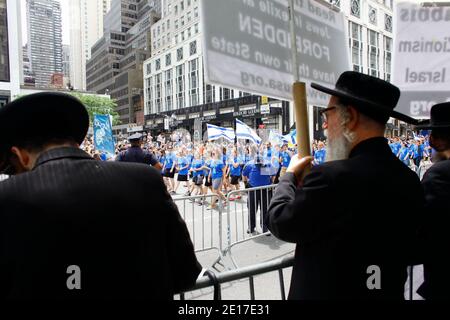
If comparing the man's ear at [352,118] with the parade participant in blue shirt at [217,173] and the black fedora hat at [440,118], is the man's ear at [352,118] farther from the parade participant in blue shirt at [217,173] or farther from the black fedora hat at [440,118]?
the parade participant in blue shirt at [217,173]

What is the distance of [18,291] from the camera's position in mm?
1167

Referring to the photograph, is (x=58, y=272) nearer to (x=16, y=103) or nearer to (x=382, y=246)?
(x=16, y=103)

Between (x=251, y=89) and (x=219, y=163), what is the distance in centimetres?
937

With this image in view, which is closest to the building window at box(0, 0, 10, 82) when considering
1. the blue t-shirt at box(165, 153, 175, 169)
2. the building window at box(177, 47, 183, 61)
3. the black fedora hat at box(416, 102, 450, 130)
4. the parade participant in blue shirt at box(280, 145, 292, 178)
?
the blue t-shirt at box(165, 153, 175, 169)

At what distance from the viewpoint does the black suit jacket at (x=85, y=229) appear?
1157mm

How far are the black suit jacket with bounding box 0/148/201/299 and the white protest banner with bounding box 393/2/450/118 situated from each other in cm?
296

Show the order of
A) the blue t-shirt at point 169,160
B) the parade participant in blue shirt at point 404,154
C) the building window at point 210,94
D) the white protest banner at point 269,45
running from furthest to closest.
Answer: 1. the building window at point 210,94
2. the parade participant in blue shirt at point 404,154
3. the blue t-shirt at point 169,160
4. the white protest banner at point 269,45

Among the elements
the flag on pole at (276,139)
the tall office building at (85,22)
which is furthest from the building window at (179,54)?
the tall office building at (85,22)

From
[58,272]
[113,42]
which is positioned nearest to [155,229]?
[58,272]

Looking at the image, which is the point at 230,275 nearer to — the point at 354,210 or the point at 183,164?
the point at 354,210

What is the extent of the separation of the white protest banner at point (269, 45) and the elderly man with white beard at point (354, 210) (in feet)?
2.52

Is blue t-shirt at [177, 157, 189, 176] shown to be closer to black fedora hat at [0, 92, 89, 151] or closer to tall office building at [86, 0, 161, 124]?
black fedora hat at [0, 92, 89, 151]

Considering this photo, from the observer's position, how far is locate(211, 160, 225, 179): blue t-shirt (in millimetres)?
11766

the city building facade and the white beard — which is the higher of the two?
the city building facade
